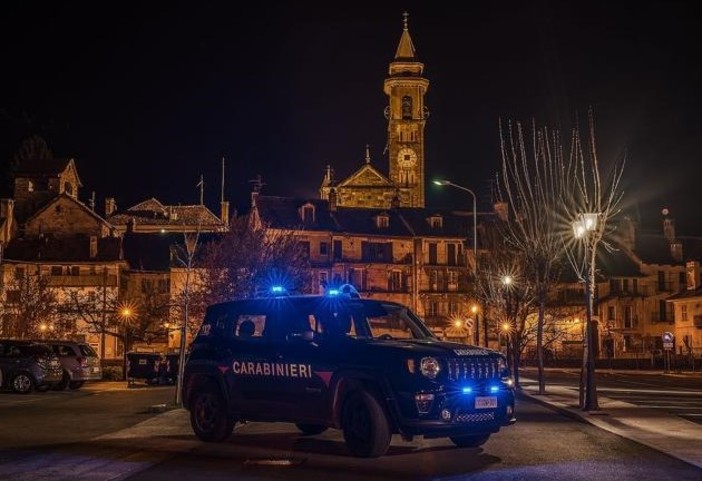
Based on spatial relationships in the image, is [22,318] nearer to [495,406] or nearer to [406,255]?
[406,255]

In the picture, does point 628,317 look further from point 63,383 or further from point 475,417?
point 475,417

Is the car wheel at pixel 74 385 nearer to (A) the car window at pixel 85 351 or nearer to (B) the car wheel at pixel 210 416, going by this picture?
(A) the car window at pixel 85 351

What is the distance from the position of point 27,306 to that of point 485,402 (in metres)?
57.1

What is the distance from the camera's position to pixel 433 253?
86688 mm

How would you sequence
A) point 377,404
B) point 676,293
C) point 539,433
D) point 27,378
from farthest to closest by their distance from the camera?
point 676,293, point 27,378, point 539,433, point 377,404

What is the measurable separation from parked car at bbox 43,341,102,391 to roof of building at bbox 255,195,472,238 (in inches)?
1806

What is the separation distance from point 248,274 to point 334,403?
43.8 m

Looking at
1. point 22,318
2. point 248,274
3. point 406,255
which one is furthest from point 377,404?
point 406,255

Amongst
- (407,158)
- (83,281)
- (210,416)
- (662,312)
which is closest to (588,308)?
(210,416)

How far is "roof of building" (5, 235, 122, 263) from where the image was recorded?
265 ft

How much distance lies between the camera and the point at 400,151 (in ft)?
390

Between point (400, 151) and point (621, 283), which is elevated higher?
point (400, 151)

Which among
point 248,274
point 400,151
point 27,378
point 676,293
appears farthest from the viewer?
point 400,151

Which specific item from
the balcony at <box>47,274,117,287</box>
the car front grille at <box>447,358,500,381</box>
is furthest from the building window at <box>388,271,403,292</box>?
the car front grille at <box>447,358,500,381</box>
